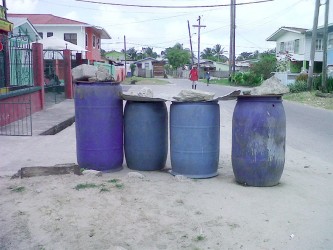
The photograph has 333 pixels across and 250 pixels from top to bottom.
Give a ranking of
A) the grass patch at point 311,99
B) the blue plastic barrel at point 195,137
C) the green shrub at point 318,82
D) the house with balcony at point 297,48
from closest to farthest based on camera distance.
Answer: the blue plastic barrel at point 195,137 → the grass patch at point 311,99 → the green shrub at point 318,82 → the house with balcony at point 297,48

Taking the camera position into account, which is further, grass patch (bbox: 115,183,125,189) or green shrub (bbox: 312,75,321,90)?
green shrub (bbox: 312,75,321,90)

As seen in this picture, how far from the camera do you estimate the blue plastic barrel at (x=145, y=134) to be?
6.42 metres

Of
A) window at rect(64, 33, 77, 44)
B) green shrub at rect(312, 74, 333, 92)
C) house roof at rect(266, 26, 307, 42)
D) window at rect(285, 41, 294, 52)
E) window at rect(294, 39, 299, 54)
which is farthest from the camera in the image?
window at rect(285, 41, 294, 52)

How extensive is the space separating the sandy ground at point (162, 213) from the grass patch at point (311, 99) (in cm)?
1563

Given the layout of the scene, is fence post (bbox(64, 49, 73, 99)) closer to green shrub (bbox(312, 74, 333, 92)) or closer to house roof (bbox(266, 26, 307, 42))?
green shrub (bbox(312, 74, 333, 92))

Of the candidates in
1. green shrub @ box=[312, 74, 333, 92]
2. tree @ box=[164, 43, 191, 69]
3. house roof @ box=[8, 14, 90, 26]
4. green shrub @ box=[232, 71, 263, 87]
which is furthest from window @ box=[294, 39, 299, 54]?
tree @ box=[164, 43, 191, 69]

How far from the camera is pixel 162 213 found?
186 inches

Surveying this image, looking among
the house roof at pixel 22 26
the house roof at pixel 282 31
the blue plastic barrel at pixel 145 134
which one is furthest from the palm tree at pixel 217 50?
the blue plastic barrel at pixel 145 134

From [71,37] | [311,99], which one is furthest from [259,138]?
[71,37]

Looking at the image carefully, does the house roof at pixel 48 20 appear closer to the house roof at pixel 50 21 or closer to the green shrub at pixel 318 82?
the house roof at pixel 50 21

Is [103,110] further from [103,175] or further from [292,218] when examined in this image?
[292,218]

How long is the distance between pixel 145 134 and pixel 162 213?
1929 millimetres

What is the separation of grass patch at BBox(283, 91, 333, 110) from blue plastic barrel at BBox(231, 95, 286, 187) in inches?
598

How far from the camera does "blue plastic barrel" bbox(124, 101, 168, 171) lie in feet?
21.1
